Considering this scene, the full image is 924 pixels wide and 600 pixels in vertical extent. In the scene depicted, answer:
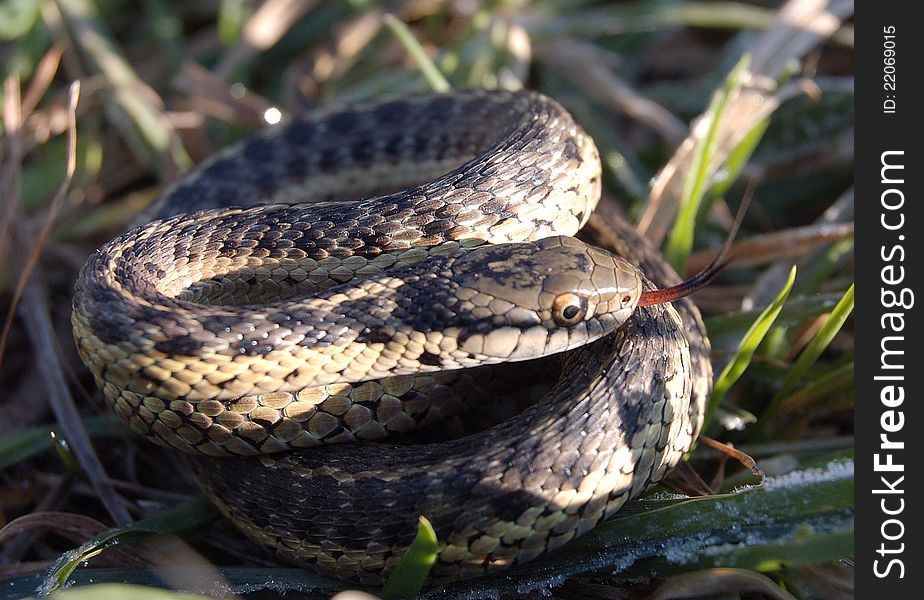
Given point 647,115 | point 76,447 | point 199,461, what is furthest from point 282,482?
point 647,115

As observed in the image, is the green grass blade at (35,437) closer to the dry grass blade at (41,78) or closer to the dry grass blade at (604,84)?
the dry grass blade at (41,78)

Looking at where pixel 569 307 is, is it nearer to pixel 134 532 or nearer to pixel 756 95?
pixel 134 532

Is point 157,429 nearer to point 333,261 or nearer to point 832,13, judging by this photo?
point 333,261

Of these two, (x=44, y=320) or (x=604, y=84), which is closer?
(x=44, y=320)

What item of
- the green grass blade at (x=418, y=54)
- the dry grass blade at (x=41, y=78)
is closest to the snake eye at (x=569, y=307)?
the green grass blade at (x=418, y=54)

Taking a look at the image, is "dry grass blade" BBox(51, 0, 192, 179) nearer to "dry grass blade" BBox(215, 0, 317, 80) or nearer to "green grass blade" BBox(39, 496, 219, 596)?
"dry grass blade" BBox(215, 0, 317, 80)

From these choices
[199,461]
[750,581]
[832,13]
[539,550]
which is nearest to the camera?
[750,581]

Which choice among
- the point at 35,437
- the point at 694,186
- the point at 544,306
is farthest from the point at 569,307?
the point at 35,437
